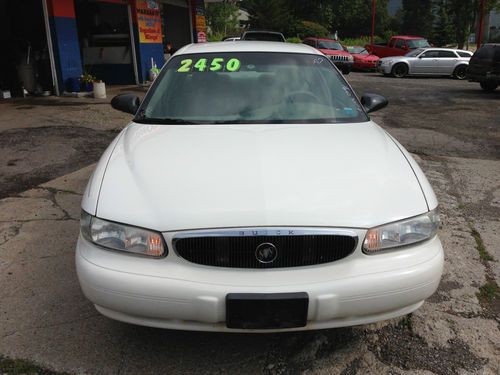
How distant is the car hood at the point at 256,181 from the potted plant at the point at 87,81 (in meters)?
9.72

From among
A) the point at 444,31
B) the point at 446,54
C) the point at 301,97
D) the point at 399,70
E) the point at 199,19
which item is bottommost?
the point at 399,70

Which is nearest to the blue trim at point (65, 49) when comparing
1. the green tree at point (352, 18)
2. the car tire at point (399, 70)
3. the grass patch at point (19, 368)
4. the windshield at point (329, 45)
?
the grass patch at point (19, 368)

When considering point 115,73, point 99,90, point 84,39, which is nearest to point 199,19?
point 115,73

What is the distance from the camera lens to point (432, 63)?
20188mm

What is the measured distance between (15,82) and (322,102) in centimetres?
1073

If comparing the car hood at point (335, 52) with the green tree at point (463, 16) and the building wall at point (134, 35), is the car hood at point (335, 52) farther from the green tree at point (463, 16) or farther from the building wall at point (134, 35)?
the green tree at point (463, 16)

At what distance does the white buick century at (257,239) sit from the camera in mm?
2119

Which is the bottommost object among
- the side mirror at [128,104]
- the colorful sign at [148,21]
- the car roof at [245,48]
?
the side mirror at [128,104]

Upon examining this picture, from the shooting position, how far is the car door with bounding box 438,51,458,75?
65.4 feet

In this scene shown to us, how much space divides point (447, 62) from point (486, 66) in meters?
6.22

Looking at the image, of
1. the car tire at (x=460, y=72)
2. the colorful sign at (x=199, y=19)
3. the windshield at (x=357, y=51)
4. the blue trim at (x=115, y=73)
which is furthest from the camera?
the windshield at (x=357, y=51)

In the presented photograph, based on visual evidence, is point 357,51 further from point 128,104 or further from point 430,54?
point 128,104

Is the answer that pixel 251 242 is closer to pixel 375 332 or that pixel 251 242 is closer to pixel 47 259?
pixel 375 332

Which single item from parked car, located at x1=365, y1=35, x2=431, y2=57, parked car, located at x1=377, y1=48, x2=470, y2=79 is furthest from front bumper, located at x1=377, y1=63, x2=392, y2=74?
parked car, located at x1=365, y1=35, x2=431, y2=57
